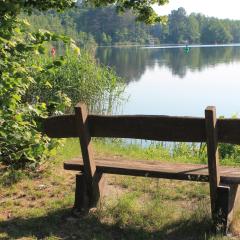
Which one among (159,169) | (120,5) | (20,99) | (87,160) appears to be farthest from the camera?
(120,5)

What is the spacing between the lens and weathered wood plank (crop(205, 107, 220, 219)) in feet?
12.3

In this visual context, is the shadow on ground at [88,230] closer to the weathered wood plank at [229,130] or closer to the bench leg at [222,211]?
the bench leg at [222,211]

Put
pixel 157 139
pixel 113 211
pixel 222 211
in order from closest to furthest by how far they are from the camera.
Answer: pixel 222 211 < pixel 157 139 < pixel 113 211

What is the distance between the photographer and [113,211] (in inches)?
179

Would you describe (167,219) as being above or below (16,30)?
below

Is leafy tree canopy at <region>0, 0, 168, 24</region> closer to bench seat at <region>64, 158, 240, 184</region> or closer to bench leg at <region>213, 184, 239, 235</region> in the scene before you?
bench seat at <region>64, 158, 240, 184</region>

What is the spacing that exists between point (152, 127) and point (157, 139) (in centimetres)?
11

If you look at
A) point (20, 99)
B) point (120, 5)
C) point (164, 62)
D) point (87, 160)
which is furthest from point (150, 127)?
point (164, 62)

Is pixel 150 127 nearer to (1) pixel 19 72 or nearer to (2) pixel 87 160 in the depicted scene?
(2) pixel 87 160

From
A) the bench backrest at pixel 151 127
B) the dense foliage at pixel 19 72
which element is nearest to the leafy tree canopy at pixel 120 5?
the dense foliage at pixel 19 72

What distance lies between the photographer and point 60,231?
430cm

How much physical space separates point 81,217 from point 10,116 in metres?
1.22

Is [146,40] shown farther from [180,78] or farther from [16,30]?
[16,30]

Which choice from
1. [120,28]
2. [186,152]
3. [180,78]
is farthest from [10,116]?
[120,28]
